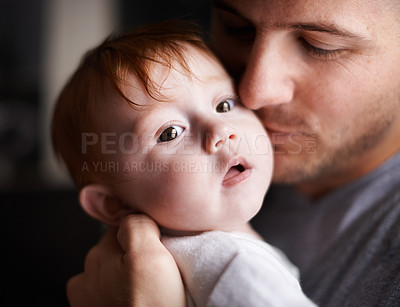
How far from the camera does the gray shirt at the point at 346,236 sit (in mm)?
910

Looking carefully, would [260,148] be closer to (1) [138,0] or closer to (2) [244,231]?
(2) [244,231]

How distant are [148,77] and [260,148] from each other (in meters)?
0.30

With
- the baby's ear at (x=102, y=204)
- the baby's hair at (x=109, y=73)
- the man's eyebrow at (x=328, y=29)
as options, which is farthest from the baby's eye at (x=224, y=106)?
the baby's ear at (x=102, y=204)

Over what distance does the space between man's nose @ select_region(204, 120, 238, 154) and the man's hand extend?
224mm

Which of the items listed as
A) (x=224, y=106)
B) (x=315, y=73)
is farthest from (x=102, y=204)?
(x=315, y=73)

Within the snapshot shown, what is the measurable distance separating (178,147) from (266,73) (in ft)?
0.94

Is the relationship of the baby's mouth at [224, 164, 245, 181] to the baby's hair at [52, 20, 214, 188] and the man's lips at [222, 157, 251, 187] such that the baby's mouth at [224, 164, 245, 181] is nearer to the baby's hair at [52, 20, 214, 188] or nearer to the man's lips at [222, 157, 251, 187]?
the man's lips at [222, 157, 251, 187]

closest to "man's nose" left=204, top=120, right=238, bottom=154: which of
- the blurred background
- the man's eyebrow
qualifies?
the man's eyebrow

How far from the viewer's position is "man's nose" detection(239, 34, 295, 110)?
96cm

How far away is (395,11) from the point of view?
0.94 m

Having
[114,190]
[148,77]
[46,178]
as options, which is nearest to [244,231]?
[114,190]

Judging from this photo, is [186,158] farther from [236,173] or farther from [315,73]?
[315,73]

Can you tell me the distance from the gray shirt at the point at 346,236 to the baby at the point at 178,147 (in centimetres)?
19

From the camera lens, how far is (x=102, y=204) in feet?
3.27
